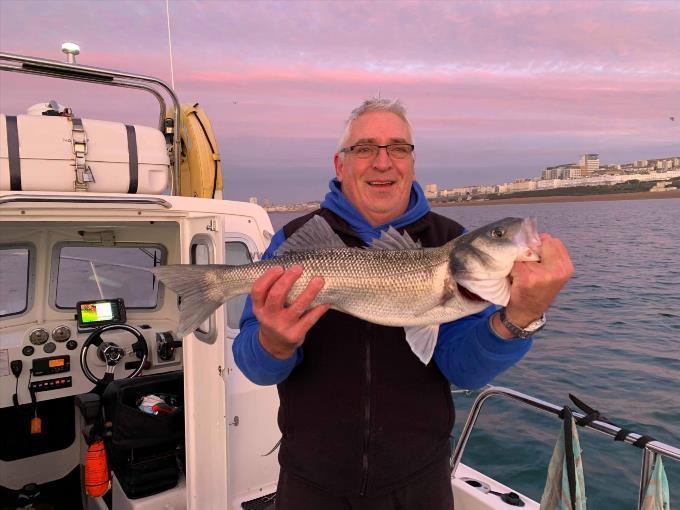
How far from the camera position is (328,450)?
2.81m

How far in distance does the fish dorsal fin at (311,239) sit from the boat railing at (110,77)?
339 cm

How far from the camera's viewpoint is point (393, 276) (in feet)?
9.06

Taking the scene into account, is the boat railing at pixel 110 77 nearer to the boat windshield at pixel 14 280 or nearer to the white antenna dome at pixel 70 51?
the white antenna dome at pixel 70 51

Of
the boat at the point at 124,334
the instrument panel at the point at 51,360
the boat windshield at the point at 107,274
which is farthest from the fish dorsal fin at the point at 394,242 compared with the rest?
the boat windshield at the point at 107,274

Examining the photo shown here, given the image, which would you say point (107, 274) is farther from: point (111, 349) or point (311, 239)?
point (311, 239)

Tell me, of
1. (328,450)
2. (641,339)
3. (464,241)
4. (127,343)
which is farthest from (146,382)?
(641,339)

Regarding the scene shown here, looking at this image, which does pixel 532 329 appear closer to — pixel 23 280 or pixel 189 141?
pixel 189 141

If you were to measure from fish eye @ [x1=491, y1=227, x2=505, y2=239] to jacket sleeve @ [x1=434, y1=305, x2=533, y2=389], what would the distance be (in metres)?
0.46

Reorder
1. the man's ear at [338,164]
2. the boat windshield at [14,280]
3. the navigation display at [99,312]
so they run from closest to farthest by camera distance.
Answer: the man's ear at [338,164], the boat windshield at [14,280], the navigation display at [99,312]

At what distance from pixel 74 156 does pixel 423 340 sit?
3876 mm

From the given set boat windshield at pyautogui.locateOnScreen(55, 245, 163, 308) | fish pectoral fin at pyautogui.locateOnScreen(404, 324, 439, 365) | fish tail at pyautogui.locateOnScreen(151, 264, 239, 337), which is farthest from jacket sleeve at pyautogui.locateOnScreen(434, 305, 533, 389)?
boat windshield at pyautogui.locateOnScreen(55, 245, 163, 308)

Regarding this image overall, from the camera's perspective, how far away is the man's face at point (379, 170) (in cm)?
300

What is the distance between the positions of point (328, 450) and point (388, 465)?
13.5 inches

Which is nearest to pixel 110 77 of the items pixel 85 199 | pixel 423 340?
pixel 85 199
